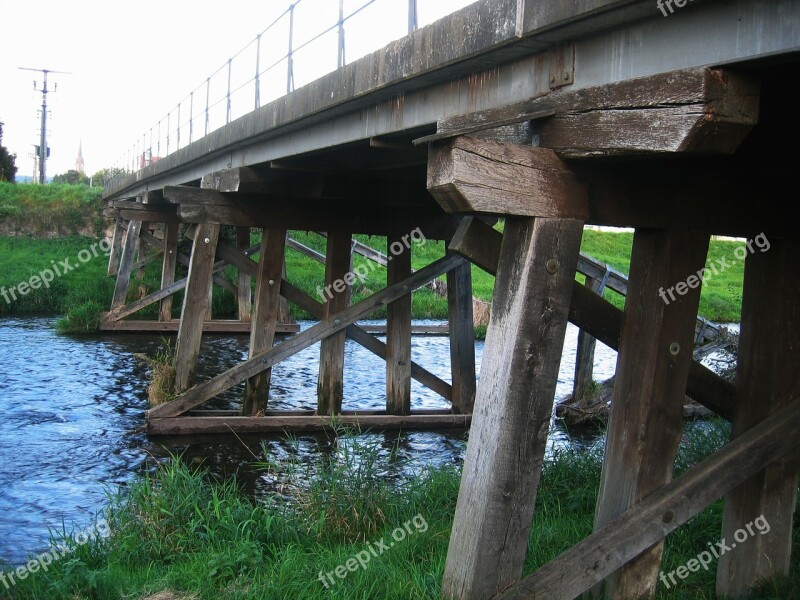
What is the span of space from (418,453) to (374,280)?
1377cm

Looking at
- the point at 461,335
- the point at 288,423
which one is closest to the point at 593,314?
the point at 461,335

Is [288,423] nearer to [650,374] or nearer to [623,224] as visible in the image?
[650,374]

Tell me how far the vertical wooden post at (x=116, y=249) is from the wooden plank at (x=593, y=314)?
59.3 feet

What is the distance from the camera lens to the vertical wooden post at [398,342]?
8297 millimetres

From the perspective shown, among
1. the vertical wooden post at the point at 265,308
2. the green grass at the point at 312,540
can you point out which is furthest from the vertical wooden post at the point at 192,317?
the green grass at the point at 312,540

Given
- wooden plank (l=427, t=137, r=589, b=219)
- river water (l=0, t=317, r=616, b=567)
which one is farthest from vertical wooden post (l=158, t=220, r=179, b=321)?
wooden plank (l=427, t=137, r=589, b=219)

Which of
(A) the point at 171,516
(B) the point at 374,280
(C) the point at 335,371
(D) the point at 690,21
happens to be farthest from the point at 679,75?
(B) the point at 374,280

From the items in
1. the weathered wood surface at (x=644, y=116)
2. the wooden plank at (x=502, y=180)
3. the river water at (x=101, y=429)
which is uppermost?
the weathered wood surface at (x=644, y=116)

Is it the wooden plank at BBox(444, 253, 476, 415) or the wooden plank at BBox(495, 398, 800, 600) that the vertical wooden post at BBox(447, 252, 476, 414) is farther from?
the wooden plank at BBox(495, 398, 800, 600)

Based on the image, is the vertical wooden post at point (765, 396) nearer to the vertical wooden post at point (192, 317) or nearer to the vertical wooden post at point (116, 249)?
the vertical wooden post at point (192, 317)

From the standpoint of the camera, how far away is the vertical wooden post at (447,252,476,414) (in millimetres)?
8258

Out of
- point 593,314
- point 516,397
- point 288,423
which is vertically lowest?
point 288,423

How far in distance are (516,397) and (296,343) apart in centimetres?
495

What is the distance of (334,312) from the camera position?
8.22 metres
